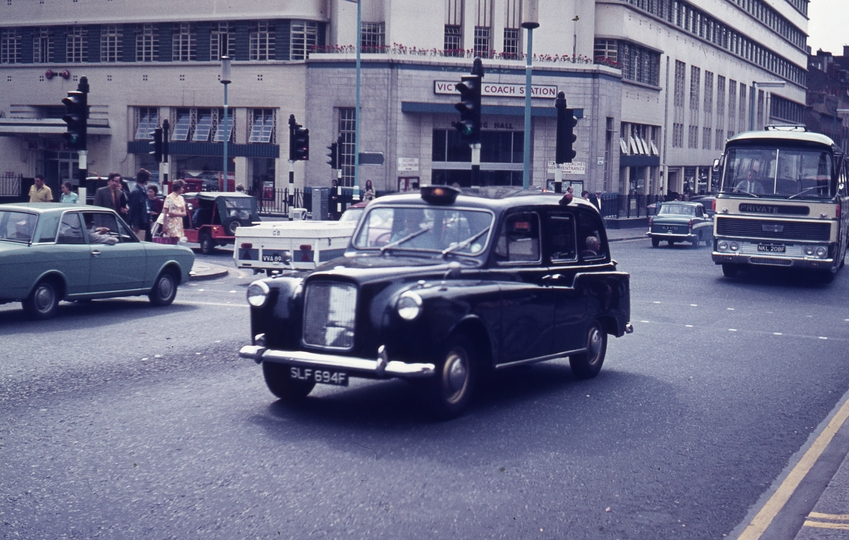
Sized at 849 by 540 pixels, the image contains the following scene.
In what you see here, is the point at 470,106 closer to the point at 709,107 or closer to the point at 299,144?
the point at 299,144

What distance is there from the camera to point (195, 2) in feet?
158

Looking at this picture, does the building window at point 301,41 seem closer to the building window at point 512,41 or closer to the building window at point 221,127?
the building window at point 221,127

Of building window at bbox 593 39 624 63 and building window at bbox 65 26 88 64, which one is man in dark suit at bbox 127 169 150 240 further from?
building window at bbox 593 39 624 63

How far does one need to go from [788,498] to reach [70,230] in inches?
401

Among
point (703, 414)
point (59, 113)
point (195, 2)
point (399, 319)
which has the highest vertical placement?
point (195, 2)

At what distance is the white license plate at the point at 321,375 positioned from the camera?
7625 mm

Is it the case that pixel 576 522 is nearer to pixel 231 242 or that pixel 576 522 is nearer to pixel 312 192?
pixel 231 242

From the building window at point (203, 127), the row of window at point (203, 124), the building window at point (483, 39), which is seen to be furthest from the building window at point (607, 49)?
the building window at point (203, 127)

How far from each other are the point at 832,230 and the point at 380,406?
49.3ft

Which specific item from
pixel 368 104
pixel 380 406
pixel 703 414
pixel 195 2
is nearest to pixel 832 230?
pixel 703 414

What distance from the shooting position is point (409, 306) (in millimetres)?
7535

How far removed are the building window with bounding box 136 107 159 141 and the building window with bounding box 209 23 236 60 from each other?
4004mm

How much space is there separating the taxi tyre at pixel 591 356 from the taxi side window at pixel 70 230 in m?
6.99

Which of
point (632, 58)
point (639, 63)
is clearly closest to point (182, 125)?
point (632, 58)
